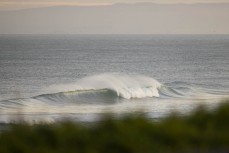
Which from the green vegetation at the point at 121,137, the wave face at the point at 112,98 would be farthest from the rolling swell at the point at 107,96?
the green vegetation at the point at 121,137

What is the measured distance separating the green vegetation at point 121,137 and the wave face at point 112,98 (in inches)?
988

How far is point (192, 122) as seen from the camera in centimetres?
849

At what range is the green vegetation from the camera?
726 cm

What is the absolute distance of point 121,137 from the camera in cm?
745

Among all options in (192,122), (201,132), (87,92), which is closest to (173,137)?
(201,132)

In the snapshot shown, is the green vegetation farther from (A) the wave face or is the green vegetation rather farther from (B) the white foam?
(B) the white foam

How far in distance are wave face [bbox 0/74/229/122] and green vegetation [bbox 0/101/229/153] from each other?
82.3 feet

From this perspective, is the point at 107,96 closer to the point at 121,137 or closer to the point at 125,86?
the point at 125,86

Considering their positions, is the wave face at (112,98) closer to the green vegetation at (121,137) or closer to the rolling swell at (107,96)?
the rolling swell at (107,96)

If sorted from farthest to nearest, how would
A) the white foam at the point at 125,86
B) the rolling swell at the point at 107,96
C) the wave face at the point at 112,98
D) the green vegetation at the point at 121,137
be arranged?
1. the white foam at the point at 125,86
2. the rolling swell at the point at 107,96
3. the wave face at the point at 112,98
4. the green vegetation at the point at 121,137

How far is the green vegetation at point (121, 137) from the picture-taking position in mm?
7258

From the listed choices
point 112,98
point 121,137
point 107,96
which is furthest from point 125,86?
point 121,137

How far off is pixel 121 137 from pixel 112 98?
39.1 metres

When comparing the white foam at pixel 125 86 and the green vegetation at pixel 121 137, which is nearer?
the green vegetation at pixel 121 137
